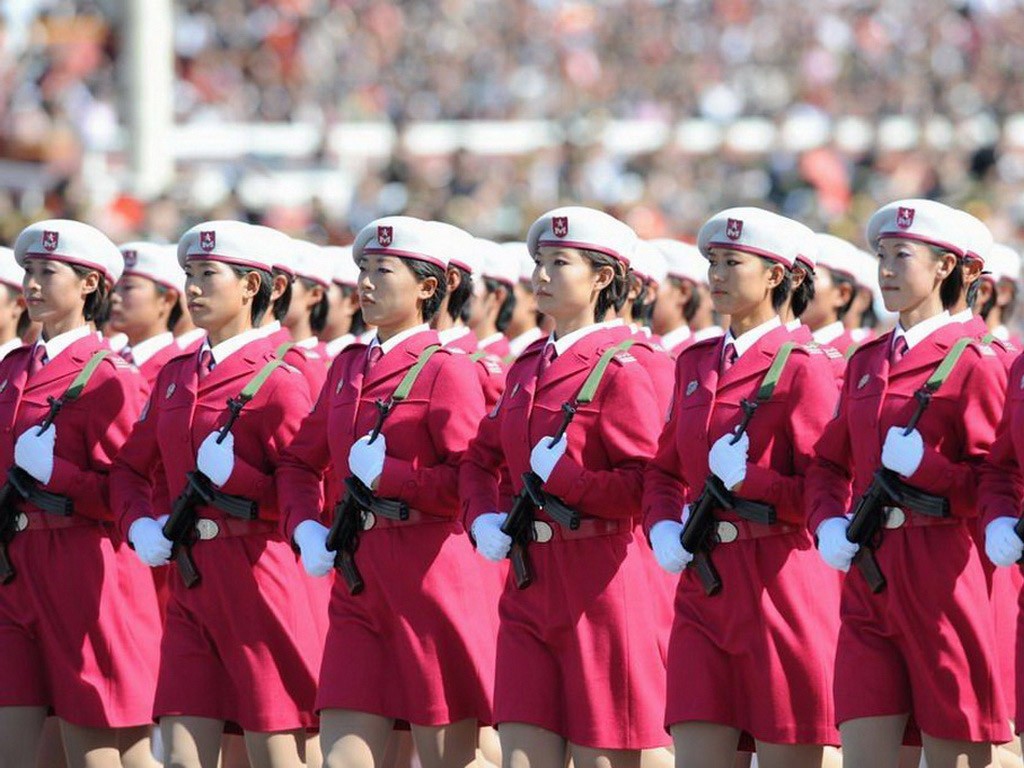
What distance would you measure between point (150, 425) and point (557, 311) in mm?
1623

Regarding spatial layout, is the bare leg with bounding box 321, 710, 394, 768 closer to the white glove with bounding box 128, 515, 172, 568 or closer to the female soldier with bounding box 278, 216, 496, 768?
the female soldier with bounding box 278, 216, 496, 768

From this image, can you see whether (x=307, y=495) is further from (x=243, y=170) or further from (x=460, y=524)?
(x=243, y=170)

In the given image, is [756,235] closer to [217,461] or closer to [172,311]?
[217,461]

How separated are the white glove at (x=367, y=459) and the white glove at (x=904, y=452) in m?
1.83

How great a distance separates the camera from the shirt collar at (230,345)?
887 centimetres

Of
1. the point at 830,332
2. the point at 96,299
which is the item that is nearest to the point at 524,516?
the point at 96,299

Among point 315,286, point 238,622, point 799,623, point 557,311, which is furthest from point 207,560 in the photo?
point 315,286

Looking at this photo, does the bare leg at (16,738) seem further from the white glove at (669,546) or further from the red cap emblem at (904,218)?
the red cap emblem at (904,218)

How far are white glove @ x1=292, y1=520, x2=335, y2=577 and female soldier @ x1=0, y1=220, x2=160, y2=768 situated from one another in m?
0.93

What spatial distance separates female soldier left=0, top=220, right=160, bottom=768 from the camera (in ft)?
29.0

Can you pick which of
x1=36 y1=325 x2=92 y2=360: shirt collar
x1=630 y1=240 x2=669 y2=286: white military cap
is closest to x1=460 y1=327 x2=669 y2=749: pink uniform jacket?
x1=36 y1=325 x2=92 y2=360: shirt collar

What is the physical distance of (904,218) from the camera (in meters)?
7.85

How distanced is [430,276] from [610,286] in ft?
2.25

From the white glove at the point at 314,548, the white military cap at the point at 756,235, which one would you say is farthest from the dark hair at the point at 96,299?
the white military cap at the point at 756,235
